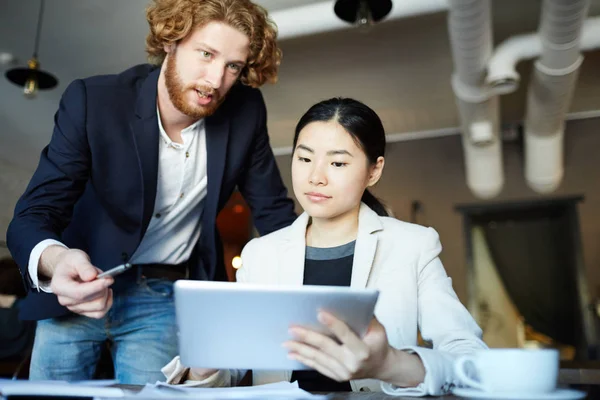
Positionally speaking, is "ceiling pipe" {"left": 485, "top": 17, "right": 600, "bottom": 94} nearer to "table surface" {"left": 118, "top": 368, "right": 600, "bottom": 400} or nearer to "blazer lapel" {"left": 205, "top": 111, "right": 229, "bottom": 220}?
"table surface" {"left": 118, "top": 368, "right": 600, "bottom": 400}

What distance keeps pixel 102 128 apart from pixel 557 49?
2.89 m

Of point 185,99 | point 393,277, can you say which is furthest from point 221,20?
point 393,277

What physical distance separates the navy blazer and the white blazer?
34 centimetres

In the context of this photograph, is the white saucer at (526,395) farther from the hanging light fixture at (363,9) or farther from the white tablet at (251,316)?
the hanging light fixture at (363,9)

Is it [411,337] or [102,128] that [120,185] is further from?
[411,337]

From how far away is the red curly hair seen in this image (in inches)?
62.6

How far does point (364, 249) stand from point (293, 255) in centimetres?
18

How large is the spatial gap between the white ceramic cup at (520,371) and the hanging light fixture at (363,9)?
2.19m

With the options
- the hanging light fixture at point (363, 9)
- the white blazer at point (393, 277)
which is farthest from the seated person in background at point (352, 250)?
the hanging light fixture at point (363, 9)

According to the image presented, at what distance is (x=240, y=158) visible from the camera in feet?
5.70

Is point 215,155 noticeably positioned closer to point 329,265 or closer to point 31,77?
point 329,265

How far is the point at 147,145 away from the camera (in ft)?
5.20

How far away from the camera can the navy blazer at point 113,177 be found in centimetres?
143

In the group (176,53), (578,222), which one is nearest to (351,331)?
(176,53)
